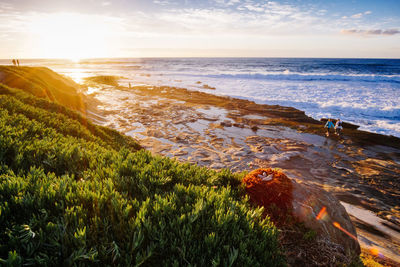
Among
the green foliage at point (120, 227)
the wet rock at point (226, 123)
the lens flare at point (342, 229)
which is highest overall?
the green foliage at point (120, 227)

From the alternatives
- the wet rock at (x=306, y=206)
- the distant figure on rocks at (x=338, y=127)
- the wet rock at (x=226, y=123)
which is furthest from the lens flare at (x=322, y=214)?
the distant figure on rocks at (x=338, y=127)

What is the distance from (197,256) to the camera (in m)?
2.18

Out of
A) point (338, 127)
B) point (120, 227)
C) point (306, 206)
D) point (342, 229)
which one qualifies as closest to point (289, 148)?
point (338, 127)

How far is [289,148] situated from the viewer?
12266 millimetres

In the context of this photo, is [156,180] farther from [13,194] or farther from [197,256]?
[13,194]

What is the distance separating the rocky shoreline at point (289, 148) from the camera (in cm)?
758

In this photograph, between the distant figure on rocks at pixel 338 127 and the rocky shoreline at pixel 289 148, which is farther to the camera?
the distant figure on rocks at pixel 338 127

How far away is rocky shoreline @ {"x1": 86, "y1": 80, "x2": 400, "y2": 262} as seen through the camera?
7580 millimetres

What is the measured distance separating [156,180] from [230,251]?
5.85 ft

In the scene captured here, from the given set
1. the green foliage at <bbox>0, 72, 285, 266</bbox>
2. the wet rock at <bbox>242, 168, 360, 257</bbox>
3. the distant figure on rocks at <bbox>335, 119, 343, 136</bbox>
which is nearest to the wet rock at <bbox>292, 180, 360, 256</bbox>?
the wet rock at <bbox>242, 168, 360, 257</bbox>

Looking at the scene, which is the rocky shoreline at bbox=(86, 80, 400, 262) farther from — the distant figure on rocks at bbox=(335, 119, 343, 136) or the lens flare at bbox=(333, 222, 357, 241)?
the lens flare at bbox=(333, 222, 357, 241)

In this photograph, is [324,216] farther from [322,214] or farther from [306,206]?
[306,206]

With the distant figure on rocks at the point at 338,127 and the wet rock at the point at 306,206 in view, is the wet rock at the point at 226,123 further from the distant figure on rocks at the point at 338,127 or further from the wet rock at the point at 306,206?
the wet rock at the point at 306,206

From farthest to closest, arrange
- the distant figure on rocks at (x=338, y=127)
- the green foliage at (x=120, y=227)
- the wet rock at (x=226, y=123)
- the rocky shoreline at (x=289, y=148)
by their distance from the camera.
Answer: the wet rock at (x=226, y=123), the distant figure on rocks at (x=338, y=127), the rocky shoreline at (x=289, y=148), the green foliage at (x=120, y=227)
